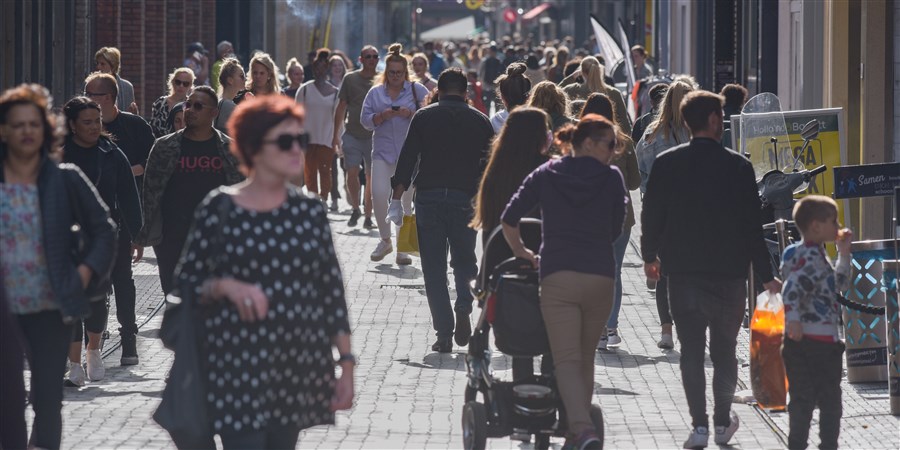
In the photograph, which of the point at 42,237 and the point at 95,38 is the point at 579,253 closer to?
the point at 42,237

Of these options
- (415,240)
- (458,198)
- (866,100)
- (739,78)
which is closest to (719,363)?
(458,198)

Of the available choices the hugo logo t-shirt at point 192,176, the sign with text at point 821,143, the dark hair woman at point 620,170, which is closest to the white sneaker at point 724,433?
the dark hair woman at point 620,170

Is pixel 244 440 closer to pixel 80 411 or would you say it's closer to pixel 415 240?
pixel 80 411

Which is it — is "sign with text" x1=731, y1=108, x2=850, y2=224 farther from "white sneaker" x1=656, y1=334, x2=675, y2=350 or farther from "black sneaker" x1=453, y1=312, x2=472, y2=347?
"black sneaker" x1=453, y1=312, x2=472, y2=347

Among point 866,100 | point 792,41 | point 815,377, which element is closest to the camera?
point 815,377

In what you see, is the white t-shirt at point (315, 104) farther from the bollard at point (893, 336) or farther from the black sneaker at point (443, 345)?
the bollard at point (893, 336)

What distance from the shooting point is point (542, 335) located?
7.58 metres

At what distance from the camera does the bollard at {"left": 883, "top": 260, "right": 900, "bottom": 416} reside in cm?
877

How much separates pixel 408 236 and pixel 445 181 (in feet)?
7.44

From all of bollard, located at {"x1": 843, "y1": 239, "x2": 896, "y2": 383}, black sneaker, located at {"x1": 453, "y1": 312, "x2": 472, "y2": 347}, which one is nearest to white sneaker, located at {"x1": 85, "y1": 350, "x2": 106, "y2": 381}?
black sneaker, located at {"x1": 453, "y1": 312, "x2": 472, "y2": 347}

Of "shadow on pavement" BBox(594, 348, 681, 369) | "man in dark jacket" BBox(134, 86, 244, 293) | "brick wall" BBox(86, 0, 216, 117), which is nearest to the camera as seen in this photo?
"man in dark jacket" BBox(134, 86, 244, 293)

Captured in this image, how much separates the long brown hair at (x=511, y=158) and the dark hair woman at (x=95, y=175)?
2206 millimetres

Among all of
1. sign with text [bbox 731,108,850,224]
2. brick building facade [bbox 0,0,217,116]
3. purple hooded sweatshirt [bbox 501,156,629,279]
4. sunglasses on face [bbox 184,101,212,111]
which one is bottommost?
purple hooded sweatshirt [bbox 501,156,629,279]

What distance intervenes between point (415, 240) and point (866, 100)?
4.04 meters
